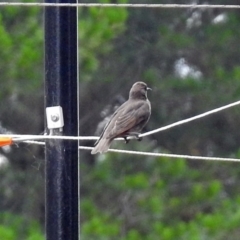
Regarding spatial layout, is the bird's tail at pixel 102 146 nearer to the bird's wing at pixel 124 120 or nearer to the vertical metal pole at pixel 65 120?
the bird's wing at pixel 124 120

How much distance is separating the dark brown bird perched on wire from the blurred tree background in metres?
3.92

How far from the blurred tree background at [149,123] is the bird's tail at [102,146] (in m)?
4.74

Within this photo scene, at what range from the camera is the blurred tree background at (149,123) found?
1322 cm

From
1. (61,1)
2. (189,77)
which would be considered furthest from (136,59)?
(61,1)

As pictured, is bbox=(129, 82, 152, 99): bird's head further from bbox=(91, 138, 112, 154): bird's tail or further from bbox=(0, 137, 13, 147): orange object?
bbox=(0, 137, 13, 147): orange object

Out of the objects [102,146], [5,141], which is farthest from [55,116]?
[102,146]

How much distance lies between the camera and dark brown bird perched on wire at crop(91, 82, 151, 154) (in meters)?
7.82

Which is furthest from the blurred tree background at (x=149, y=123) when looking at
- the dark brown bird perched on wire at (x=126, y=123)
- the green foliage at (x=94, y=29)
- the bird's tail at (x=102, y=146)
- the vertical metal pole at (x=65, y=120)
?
the vertical metal pole at (x=65, y=120)

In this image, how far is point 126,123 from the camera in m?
8.28

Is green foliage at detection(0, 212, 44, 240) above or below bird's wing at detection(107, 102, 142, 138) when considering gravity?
below

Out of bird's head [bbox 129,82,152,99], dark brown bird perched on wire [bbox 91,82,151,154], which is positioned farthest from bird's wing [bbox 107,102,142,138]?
bird's head [bbox 129,82,152,99]

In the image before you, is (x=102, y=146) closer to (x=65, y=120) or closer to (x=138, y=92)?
(x=65, y=120)

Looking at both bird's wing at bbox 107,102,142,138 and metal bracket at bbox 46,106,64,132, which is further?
bird's wing at bbox 107,102,142,138

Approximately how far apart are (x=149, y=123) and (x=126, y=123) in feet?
22.2
